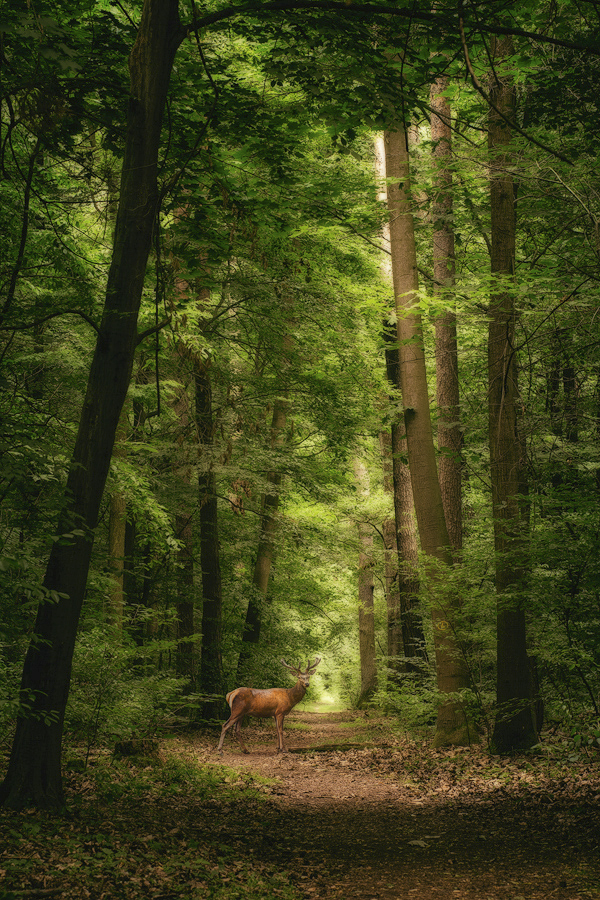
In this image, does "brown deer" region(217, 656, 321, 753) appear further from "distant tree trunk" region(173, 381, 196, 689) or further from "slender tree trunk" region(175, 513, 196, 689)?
"slender tree trunk" region(175, 513, 196, 689)

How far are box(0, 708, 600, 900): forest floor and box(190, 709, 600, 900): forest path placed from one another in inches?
0.7

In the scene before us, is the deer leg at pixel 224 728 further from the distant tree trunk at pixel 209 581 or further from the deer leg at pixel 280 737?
the distant tree trunk at pixel 209 581

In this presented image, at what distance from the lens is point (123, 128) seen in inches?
264

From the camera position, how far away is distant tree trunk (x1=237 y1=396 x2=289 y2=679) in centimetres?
1540

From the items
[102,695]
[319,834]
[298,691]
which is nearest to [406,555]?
[298,691]

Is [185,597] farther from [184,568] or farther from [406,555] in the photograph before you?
[406,555]

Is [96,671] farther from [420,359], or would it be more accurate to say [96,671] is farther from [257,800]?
[420,359]

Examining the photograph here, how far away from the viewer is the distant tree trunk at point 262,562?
15398 mm

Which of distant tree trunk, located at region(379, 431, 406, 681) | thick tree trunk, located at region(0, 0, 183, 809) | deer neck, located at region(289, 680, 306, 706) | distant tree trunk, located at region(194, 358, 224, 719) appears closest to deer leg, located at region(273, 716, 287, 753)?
deer neck, located at region(289, 680, 306, 706)

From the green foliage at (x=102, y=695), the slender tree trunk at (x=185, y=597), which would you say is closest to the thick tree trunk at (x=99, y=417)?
the green foliage at (x=102, y=695)

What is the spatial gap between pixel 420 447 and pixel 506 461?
1526 millimetres

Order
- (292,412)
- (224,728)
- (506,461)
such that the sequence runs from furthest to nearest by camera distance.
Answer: (292,412) < (224,728) < (506,461)

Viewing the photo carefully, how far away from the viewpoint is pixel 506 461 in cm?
893

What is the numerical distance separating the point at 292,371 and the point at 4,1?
7320mm
